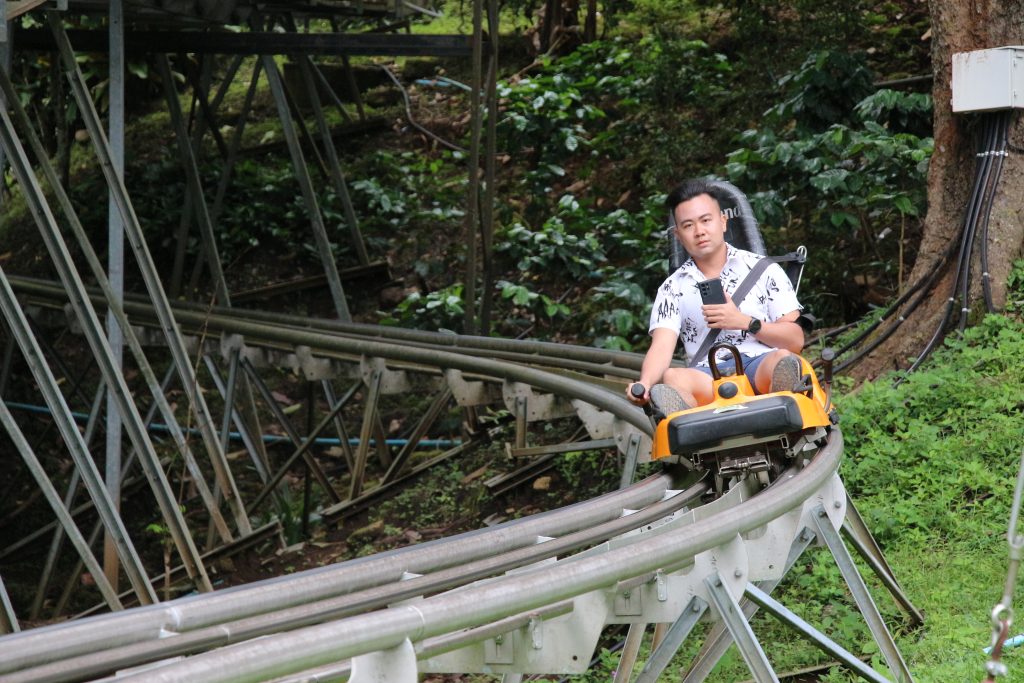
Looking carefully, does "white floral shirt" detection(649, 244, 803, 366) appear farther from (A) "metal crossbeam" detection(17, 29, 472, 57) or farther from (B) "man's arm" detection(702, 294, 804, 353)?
(A) "metal crossbeam" detection(17, 29, 472, 57)

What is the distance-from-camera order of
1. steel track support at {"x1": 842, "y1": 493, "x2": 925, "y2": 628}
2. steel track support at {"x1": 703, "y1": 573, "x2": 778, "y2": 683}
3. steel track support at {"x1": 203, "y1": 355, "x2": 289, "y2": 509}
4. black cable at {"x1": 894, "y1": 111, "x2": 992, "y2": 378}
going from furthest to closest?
steel track support at {"x1": 203, "y1": 355, "x2": 289, "y2": 509} → black cable at {"x1": 894, "y1": 111, "x2": 992, "y2": 378} → steel track support at {"x1": 842, "y1": 493, "x2": 925, "y2": 628} → steel track support at {"x1": 703, "y1": 573, "x2": 778, "y2": 683}

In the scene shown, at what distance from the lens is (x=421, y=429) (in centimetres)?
945

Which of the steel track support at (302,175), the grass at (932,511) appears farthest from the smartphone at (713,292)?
the steel track support at (302,175)

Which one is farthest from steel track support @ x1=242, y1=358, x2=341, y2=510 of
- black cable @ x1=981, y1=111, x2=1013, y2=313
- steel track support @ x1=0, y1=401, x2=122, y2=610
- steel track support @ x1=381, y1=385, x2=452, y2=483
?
black cable @ x1=981, y1=111, x2=1013, y2=313

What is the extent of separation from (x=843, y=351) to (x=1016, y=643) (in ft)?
12.9

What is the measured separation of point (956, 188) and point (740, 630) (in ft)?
16.7

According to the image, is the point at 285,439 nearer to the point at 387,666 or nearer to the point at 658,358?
the point at 658,358

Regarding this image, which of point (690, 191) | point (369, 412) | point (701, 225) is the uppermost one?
point (690, 191)

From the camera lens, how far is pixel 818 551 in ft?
21.7

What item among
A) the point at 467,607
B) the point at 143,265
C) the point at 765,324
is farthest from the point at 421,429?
the point at 467,607

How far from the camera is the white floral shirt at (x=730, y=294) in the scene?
5184mm

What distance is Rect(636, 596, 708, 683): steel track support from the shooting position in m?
4.02

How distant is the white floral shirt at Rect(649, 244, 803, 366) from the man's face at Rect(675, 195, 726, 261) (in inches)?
4.7

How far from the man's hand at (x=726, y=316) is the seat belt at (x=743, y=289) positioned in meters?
0.22
